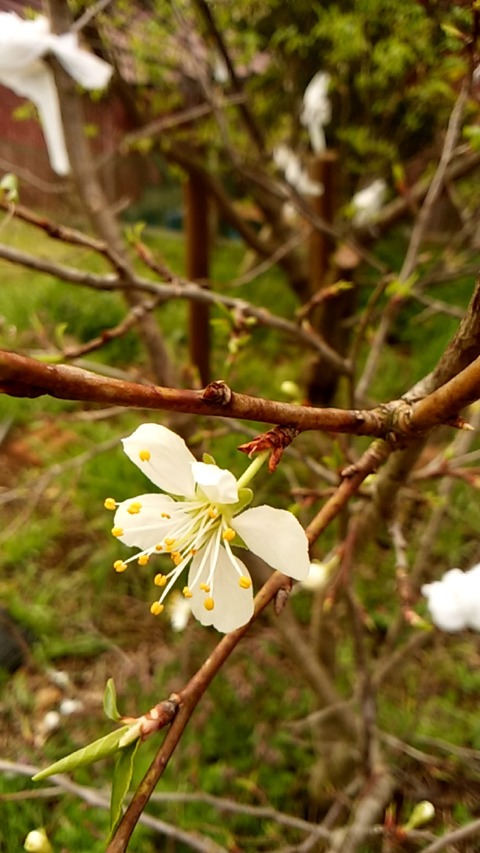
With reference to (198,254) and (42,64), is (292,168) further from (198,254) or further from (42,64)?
(42,64)

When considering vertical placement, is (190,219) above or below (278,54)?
below

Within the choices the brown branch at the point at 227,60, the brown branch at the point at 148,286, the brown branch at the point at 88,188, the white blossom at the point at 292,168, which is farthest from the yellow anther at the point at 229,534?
the white blossom at the point at 292,168

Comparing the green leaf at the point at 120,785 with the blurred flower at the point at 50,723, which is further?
the blurred flower at the point at 50,723

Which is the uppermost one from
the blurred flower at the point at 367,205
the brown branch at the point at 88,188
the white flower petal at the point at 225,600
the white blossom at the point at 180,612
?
the blurred flower at the point at 367,205

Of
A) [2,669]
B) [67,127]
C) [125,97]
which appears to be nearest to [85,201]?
[67,127]

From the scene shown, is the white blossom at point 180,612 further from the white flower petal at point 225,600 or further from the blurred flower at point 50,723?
the white flower petal at point 225,600

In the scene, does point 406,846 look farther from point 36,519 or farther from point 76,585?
point 36,519

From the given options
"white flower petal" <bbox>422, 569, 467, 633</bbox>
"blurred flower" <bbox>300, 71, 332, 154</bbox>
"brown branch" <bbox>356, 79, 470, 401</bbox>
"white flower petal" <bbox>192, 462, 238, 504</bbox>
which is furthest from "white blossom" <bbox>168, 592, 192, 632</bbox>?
"blurred flower" <bbox>300, 71, 332, 154</bbox>
